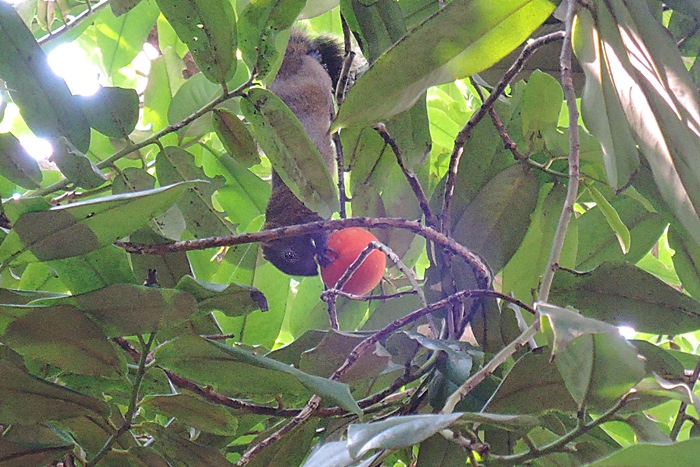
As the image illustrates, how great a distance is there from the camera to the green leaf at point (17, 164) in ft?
1.85

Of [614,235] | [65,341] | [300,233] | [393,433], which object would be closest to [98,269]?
[65,341]

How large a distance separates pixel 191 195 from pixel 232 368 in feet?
1.14

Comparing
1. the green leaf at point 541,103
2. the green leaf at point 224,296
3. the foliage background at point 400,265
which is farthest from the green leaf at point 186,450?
the green leaf at point 541,103

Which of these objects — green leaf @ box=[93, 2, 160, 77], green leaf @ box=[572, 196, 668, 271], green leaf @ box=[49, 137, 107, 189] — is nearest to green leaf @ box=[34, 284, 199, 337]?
green leaf @ box=[49, 137, 107, 189]

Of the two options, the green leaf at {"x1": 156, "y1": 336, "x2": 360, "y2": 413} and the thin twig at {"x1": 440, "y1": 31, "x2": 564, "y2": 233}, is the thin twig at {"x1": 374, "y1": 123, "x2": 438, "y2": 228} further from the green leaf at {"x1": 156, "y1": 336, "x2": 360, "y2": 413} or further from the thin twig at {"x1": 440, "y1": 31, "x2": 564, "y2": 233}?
the green leaf at {"x1": 156, "y1": 336, "x2": 360, "y2": 413}

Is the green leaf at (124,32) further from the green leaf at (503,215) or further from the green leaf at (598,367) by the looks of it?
the green leaf at (598,367)

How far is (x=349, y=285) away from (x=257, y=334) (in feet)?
0.43

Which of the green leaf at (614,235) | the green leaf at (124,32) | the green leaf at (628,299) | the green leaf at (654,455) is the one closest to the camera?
the green leaf at (654,455)

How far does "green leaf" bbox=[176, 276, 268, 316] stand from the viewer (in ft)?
1.48

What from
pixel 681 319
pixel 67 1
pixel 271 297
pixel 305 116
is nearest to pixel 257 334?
pixel 271 297

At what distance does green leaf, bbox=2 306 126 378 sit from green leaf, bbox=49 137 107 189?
0.46 ft

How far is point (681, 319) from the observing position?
0.63 m

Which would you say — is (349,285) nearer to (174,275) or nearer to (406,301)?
(406,301)

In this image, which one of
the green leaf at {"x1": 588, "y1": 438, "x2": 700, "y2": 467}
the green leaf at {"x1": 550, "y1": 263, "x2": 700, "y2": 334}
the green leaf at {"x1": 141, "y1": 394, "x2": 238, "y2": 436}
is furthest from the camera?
the green leaf at {"x1": 550, "y1": 263, "x2": 700, "y2": 334}
